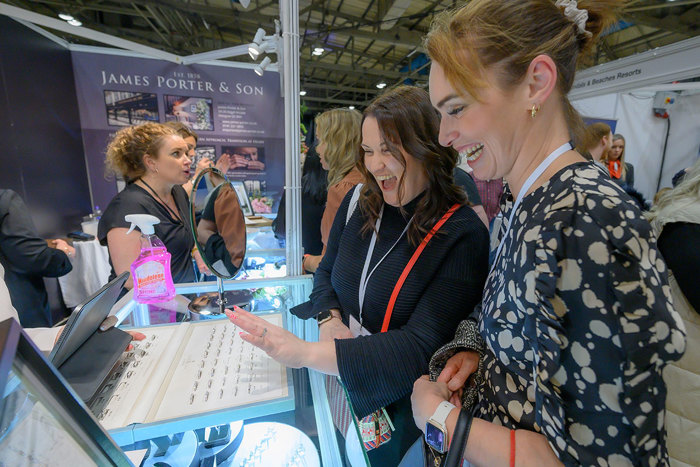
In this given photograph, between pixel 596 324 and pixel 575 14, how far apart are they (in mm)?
586

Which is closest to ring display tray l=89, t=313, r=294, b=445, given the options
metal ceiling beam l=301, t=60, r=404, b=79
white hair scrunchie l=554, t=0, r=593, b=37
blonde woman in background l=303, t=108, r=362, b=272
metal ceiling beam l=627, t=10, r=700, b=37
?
white hair scrunchie l=554, t=0, r=593, b=37

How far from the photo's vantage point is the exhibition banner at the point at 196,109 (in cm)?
362

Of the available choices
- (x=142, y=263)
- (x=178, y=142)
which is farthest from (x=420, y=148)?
(x=178, y=142)

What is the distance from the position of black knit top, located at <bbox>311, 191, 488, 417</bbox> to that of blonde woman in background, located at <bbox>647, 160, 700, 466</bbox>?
1.45 feet

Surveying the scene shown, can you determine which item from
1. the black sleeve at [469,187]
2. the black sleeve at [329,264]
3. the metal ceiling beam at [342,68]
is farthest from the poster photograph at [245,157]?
the metal ceiling beam at [342,68]

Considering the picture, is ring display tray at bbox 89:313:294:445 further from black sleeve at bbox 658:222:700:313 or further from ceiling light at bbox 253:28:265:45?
ceiling light at bbox 253:28:265:45

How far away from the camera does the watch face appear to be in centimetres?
66

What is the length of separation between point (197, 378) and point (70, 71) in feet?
14.2

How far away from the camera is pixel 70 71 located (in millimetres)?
3547

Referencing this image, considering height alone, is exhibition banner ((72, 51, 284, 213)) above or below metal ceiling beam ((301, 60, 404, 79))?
below

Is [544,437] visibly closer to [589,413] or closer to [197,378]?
[589,413]

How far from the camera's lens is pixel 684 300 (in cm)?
83

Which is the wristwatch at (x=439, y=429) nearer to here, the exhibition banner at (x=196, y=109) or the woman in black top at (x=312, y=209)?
the woman in black top at (x=312, y=209)

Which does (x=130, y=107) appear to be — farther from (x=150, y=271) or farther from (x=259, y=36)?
(x=150, y=271)
